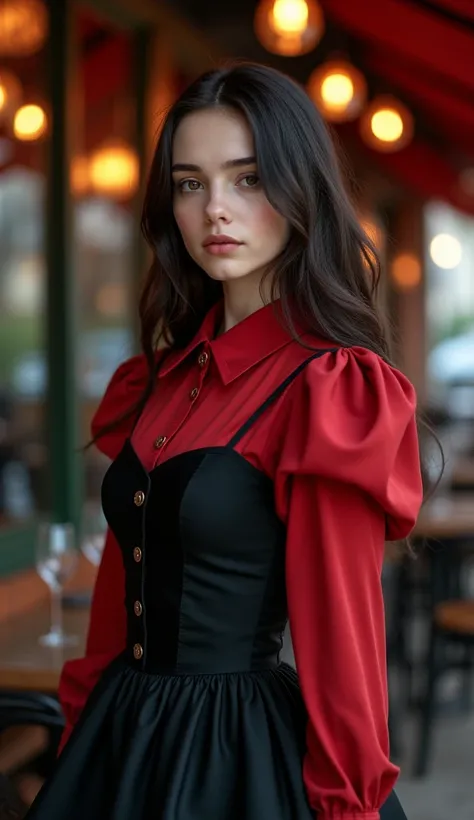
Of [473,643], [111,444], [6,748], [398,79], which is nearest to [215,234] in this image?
[111,444]

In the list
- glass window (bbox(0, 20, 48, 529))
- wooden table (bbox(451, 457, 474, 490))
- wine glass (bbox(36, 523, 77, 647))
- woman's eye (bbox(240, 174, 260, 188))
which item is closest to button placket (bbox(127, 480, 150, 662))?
woman's eye (bbox(240, 174, 260, 188))

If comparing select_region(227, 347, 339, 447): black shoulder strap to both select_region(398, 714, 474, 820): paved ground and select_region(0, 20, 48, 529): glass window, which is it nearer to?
select_region(0, 20, 48, 529): glass window

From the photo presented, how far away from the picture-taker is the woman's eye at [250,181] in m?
1.62

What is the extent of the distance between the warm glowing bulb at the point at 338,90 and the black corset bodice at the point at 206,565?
14.2 ft

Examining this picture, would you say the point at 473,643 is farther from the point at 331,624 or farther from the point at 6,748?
the point at 331,624

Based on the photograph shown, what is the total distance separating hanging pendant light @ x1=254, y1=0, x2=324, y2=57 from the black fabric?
344cm

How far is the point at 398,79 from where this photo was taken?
6.93 metres

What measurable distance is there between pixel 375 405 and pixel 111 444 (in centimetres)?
66

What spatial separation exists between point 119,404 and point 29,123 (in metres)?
3.12

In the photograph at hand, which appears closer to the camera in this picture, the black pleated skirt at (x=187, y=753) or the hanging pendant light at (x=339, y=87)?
the black pleated skirt at (x=187, y=753)

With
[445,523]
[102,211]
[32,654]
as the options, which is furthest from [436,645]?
[102,211]

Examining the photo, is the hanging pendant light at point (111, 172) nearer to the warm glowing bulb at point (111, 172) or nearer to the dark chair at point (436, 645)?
the warm glowing bulb at point (111, 172)

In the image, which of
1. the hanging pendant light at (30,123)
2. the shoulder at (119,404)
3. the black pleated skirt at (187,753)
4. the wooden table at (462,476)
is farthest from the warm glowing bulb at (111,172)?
the black pleated skirt at (187,753)

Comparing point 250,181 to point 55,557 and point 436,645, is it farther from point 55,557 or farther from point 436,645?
point 436,645
